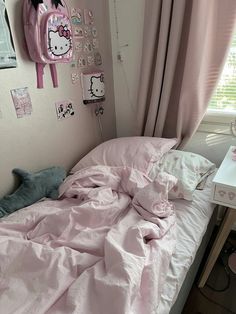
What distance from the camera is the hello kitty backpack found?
1.22m

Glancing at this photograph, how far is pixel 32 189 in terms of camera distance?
1348 millimetres

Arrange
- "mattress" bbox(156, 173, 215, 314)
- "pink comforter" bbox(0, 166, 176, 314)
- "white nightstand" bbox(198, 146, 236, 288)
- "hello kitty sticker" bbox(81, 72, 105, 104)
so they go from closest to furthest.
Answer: "pink comforter" bbox(0, 166, 176, 314) < "mattress" bbox(156, 173, 215, 314) < "white nightstand" bbox(198, 146, 236, 288) < "hello kitty sticker" bbox(81, 72, 105, 104)

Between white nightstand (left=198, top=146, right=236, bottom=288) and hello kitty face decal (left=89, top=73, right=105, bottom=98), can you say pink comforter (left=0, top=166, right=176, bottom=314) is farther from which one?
hello kitty face decal (left=89, top=73, right=105, bottom=98)

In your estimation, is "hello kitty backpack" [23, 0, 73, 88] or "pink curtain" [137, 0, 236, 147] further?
"pink curtain" [137, 0, 236, 147]

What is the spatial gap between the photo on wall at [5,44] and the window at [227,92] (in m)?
1.19

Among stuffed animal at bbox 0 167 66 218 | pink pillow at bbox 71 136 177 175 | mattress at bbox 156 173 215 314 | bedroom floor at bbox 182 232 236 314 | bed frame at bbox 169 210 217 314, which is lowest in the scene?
bedroom floor at bbox 182 232 236 314

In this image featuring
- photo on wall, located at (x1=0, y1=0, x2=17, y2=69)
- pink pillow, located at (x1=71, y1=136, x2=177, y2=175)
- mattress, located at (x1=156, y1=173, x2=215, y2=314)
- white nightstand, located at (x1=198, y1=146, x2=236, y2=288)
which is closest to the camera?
mattress, located at (x1=156, y1=173, x2=215, y2=314)

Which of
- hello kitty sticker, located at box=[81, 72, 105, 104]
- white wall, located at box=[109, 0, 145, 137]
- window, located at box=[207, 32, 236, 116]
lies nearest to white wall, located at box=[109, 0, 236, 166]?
white wall, located at box=[109, 0, 145, 137]

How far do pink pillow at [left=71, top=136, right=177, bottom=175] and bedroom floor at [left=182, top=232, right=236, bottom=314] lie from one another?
2.54 feet

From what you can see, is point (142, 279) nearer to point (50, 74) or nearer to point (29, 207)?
point (29, 207)

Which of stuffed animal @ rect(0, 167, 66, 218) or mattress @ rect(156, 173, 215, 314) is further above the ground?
stuffed animal @ rect(0, 167, 66, 218)

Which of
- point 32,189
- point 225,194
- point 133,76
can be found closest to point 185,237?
point 225,194

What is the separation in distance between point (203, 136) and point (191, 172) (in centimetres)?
46

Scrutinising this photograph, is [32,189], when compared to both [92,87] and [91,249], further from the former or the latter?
[92,87]
